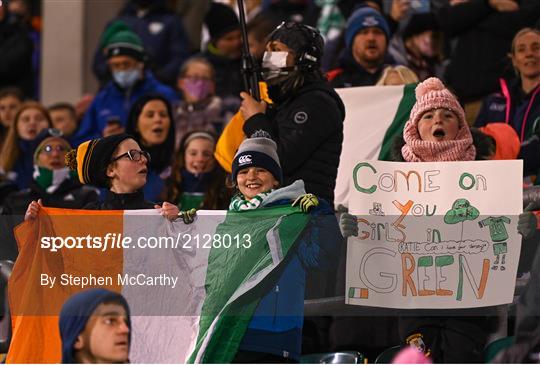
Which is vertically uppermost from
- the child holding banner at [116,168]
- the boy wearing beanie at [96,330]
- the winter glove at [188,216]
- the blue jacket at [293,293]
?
the child holding banner at [116,168]

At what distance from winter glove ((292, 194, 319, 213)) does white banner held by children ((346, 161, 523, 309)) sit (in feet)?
1.00

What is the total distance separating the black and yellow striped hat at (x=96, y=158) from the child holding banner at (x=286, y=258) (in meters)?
0.76

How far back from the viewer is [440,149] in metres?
10.5

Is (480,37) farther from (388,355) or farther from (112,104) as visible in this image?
(388,355)

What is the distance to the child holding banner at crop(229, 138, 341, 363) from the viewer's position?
982 cm

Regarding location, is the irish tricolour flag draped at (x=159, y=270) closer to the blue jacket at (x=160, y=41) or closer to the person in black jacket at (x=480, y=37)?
the person in black jacket at (x=480, y=37)

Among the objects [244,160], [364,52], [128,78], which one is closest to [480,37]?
[364,52]

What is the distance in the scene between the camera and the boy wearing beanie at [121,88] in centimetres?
1490

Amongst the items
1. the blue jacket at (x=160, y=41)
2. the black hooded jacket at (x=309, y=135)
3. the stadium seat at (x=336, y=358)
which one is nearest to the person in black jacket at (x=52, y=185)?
the black hooded jacket at (x=309, y=135)

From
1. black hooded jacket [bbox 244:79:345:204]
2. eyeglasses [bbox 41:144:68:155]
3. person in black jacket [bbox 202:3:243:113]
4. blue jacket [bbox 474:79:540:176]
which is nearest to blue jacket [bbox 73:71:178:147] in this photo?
person in black jacket [bbox 202:3:243:113]

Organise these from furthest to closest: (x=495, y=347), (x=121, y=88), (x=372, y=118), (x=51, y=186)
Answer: (x=121, y=88) < (x=51, y=186) < (x=372, y=118) < (x=495, y=347)

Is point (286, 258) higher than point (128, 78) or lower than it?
lower

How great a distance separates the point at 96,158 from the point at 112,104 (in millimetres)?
4340

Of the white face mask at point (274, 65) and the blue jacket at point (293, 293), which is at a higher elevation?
the white face mask at point (274, 65)
